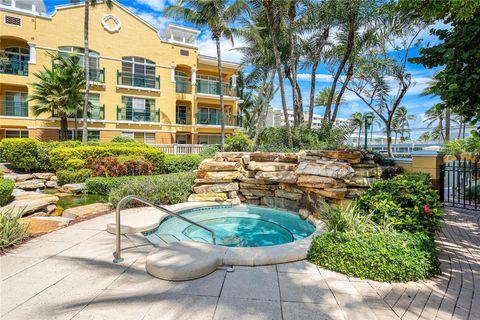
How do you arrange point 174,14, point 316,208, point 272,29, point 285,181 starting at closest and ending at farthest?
point 316,208 → point 285,181 → point 272,29 → point 174,14

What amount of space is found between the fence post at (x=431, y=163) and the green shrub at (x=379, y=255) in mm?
4876

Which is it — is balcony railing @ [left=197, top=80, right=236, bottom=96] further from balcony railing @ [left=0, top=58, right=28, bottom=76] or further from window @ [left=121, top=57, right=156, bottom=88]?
balcony railing @ [left=0, top=58, right=28, bottom=76]

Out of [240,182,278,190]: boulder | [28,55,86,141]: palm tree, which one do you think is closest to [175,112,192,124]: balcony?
[28,55,86,141]: palm tree

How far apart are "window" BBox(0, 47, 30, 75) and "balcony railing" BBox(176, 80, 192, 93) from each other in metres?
11.8

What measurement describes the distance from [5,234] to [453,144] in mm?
17949

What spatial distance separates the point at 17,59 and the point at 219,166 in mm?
20803

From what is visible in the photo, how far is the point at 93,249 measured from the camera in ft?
14.5

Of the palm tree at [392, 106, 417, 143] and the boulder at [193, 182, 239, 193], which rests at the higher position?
the palm tree at [392, 106, 417, 143]

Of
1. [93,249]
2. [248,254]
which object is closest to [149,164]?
[93,249]

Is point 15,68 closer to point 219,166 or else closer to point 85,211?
point 85,211

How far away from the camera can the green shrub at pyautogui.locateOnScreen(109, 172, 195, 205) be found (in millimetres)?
7715

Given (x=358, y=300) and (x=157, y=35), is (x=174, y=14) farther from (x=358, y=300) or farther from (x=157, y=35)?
(x=358, y=300)

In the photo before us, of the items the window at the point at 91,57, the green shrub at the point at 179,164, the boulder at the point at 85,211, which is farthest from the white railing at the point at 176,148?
the boulder at the point at 85,211

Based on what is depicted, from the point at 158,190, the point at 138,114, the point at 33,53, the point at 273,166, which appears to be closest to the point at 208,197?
the point at 158,190
